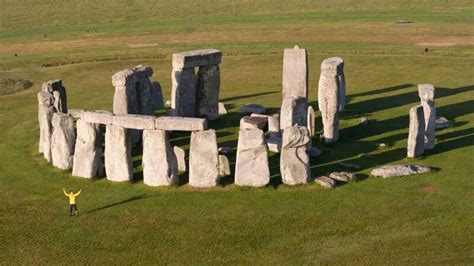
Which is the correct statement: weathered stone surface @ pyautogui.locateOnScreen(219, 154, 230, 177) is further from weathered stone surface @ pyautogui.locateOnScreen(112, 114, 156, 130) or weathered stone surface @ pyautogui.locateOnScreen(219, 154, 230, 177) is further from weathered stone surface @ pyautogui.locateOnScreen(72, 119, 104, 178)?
weathered stone surface @ pyautogui.locateOnScreen(72, 119, 104, 178)

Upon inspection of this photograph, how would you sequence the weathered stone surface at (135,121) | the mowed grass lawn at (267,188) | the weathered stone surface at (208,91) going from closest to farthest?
1. the mowed grass lawn at (267,188)
2. the weathered stone surface at (135,121)
3. the weathered stone surface at (208,91)

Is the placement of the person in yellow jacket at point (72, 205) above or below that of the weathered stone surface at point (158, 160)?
below

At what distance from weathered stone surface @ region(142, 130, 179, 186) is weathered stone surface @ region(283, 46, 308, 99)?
34.4 feet

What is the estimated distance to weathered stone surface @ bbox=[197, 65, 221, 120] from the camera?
32594mm

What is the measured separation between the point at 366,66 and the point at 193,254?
29.5 m

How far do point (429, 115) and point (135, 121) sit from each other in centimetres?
1174

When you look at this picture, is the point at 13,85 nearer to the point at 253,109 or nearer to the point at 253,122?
the point at 253,109

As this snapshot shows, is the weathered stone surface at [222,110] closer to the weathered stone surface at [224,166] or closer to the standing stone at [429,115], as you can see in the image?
the weathered stone surface at [224,166]

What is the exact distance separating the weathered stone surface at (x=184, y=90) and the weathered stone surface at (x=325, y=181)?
9.78m

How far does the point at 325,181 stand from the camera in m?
23.9

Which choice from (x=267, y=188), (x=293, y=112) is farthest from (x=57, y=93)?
(x=267, y=188)

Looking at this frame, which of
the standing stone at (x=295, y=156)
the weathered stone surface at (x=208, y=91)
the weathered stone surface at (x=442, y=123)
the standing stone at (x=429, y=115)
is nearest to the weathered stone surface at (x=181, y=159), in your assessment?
the standing stone at (x=295, y=156)

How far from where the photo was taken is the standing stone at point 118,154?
24.3m

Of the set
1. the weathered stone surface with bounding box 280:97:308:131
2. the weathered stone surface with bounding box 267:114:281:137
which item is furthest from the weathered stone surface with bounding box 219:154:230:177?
the weathered stone surface with bounding box 267:114:281:137
